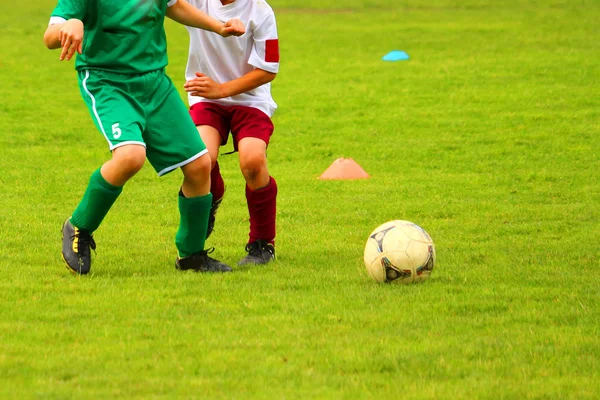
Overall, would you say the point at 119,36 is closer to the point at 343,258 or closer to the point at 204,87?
the point at 204,87

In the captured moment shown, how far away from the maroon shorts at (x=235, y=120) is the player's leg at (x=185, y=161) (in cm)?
47

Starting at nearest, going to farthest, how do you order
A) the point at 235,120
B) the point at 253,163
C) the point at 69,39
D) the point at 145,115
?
the point at 69,39 < the point at 145,115 < the point at 253,163 < the point at 235,120

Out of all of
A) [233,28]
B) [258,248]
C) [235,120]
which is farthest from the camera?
[235,120]

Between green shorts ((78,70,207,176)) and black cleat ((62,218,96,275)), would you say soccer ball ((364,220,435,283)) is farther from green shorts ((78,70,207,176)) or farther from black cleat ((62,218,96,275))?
black cleat ((62,218,96,275))

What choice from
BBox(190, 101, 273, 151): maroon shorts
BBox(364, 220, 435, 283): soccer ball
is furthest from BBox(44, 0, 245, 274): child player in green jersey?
BBox(364, 220, 435, 283): soccer ball

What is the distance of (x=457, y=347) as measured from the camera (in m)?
4.43

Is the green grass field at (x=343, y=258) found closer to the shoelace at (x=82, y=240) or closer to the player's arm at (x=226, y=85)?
the shoelace at (x=82, y=240)

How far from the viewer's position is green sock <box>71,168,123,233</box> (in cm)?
575

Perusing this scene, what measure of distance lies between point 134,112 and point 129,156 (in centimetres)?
29

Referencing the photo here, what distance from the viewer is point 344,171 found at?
992cm

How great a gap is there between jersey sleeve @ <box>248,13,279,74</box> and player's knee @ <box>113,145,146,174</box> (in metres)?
1.12

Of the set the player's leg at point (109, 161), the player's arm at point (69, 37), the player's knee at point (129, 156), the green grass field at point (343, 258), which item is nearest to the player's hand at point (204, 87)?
the player's leg at point (109, 161)

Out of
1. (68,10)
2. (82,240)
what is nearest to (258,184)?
(82,240)

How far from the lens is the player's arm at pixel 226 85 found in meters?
6.27
